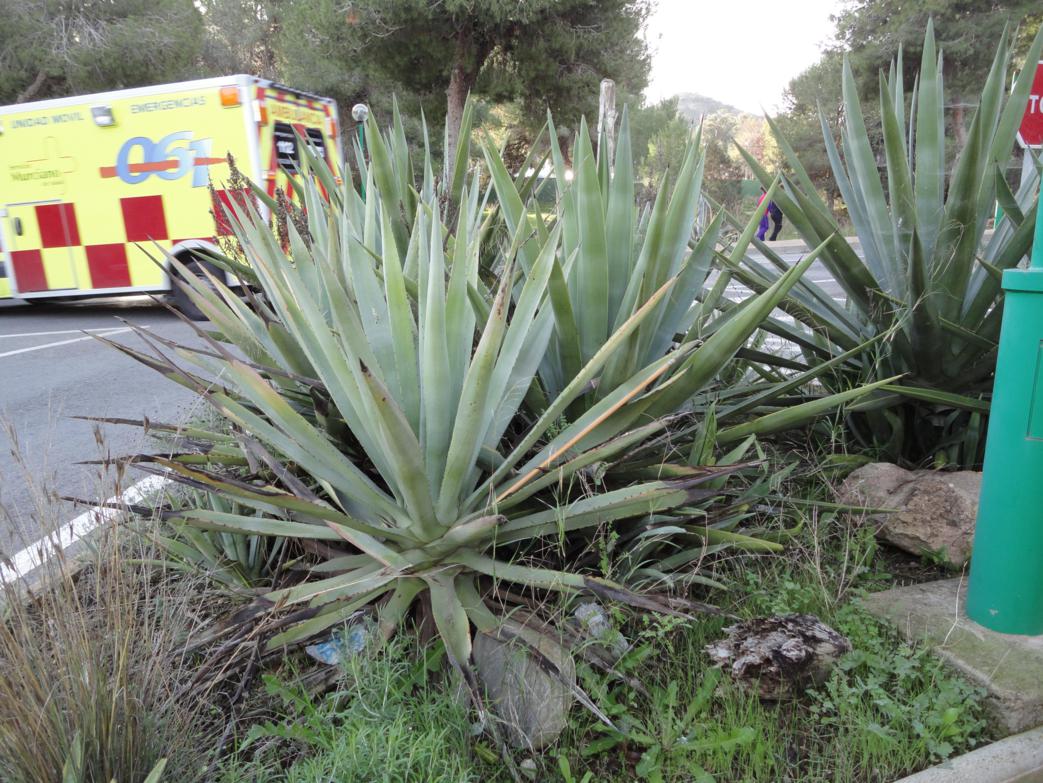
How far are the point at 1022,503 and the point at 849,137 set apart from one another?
1.82 meters

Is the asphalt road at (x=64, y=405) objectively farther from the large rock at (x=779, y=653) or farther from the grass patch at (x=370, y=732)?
the large rock at (x=779, y=653)

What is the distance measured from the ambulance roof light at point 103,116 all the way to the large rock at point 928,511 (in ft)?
32.8

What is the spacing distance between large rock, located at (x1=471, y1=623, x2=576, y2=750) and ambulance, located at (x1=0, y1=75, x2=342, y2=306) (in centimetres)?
827

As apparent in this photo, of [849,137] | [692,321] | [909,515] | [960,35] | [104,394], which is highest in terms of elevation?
[960,35]

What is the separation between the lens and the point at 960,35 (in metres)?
20.0

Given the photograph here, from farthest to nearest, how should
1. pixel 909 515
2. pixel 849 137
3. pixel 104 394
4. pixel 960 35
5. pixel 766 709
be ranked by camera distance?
pixel 960 35 → pixel 104 394 → pixel 849 137 → pixel 909 515 → pixel 766 709

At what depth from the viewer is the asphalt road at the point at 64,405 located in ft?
6.26

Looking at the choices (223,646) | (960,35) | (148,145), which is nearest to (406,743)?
(223,646)

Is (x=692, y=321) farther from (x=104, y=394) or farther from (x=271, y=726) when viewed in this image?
(x=104, y=394)

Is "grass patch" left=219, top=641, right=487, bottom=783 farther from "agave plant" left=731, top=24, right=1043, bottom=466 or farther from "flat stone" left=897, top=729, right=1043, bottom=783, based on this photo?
"agave plant" left=731, top=24, right=1043, bottom=466

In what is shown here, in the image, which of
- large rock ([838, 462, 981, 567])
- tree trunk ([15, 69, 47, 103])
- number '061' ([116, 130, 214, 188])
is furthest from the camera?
tree trunk ([15, 69, 47, 103])

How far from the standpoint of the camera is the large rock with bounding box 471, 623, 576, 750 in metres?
1.77

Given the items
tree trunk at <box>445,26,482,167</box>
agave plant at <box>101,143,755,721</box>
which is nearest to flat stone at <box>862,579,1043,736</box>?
agave plant at <box>101,143,755,721</box>

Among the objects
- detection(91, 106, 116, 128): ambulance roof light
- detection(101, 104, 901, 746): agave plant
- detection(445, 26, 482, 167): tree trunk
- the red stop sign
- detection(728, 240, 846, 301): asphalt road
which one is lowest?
detection(728, 240, 846, 301): asphalt road
